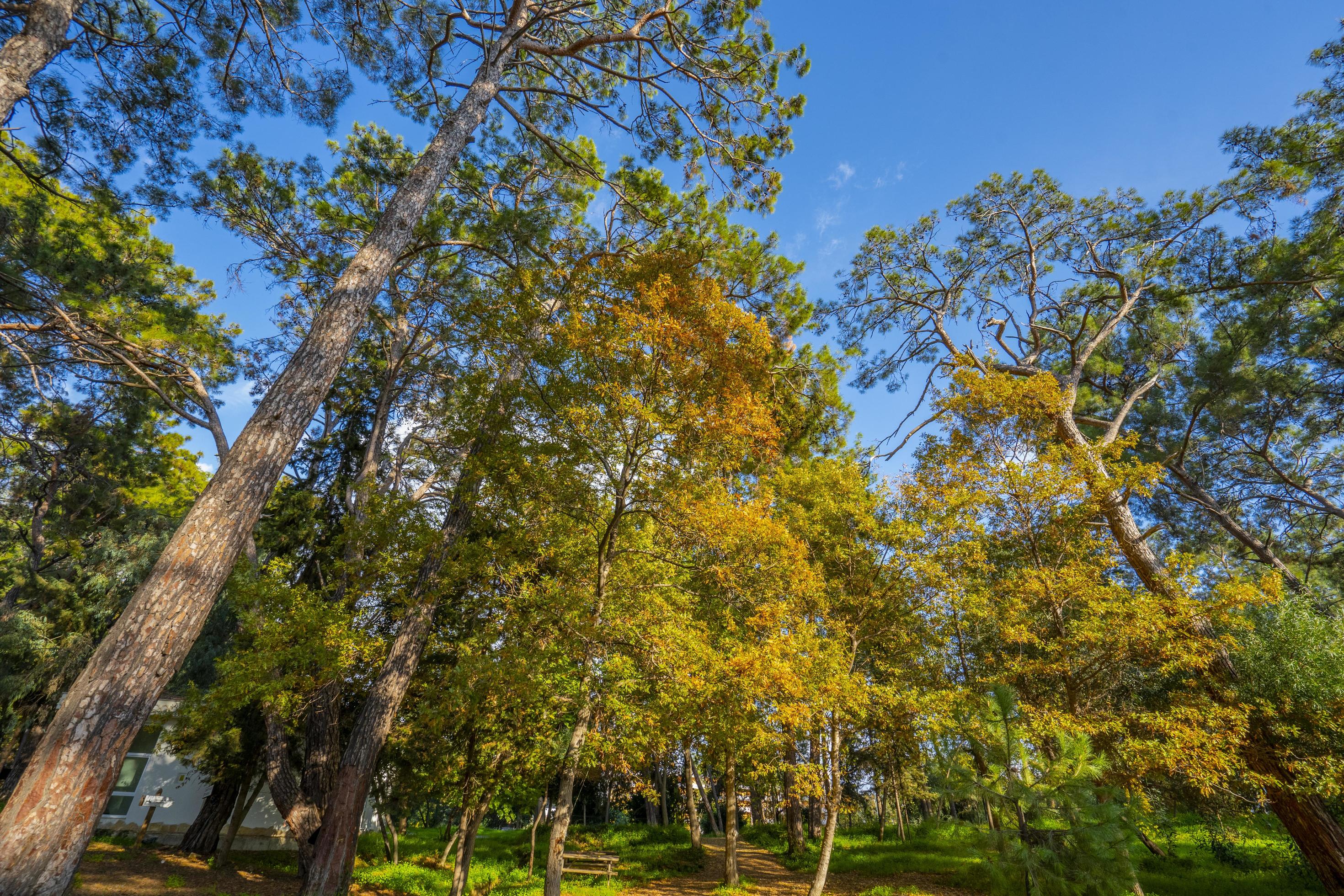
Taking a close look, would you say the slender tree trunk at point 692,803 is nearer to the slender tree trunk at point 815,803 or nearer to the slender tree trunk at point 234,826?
the slender tree trunk at point 815,803

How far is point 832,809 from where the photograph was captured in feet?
30.8

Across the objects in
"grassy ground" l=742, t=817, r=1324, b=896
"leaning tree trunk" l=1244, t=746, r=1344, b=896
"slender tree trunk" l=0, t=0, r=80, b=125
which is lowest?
"grassy ground" l=742, t=817, r=1324, b=896

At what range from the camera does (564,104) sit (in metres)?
9.48

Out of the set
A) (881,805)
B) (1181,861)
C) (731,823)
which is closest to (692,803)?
(731,823)

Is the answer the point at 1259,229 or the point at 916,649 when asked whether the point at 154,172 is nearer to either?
the point at 916,649

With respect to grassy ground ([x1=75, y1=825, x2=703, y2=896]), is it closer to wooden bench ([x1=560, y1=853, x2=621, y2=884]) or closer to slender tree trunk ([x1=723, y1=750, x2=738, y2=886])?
wooden bench ([x1=560, y1=853, x2=621, y2=884])

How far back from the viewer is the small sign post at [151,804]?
14.8 metres

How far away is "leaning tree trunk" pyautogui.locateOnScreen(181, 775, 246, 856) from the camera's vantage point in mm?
13148

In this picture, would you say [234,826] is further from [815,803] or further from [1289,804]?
[1289,804]

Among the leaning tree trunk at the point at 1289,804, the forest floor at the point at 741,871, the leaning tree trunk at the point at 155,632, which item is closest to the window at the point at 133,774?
the forest floor at the point at 741,871

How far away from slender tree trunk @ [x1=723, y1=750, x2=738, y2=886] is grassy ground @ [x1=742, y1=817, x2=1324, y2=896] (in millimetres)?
2987

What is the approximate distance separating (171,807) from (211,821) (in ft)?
14.3

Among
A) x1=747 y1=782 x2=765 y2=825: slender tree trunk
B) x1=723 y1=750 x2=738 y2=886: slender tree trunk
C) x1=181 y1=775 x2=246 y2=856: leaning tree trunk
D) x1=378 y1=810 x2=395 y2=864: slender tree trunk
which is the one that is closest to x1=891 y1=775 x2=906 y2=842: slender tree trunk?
x1=747 y1=782 x2=765 y2=825: slender tree trunk

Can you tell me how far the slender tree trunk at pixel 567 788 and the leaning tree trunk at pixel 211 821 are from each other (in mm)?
11873
